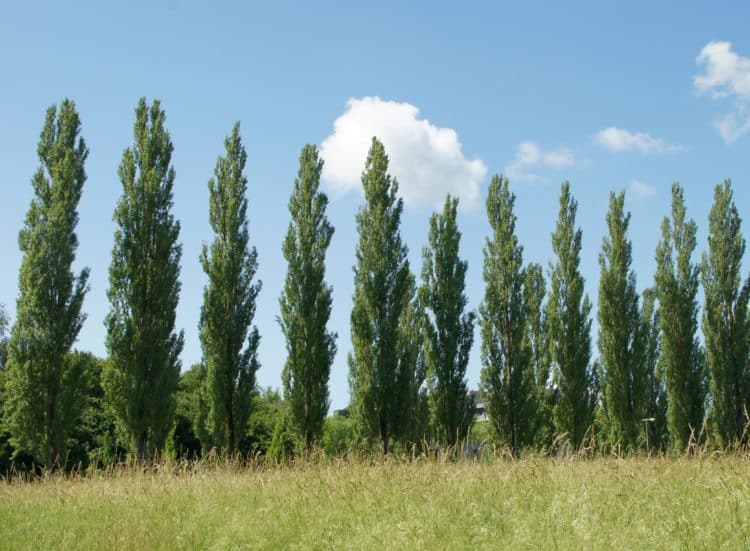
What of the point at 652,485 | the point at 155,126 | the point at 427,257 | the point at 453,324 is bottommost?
the point at 652,485

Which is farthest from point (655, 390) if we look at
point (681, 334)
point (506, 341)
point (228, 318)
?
point (228, 318)

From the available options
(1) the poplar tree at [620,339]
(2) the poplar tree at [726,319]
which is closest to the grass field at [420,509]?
(1) the poplar tree at [620,339]

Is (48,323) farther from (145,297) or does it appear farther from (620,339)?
(620,339)

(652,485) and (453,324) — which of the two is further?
(453,324)

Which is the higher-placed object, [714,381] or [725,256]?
[725,256]

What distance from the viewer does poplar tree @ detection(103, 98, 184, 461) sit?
746 inches

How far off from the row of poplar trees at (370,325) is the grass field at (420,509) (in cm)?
907

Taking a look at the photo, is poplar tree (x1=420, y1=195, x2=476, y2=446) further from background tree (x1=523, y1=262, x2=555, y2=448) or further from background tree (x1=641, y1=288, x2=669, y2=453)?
background tree (x1=641, y1=288, x2=669, y2=453)

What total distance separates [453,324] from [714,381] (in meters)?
12.4

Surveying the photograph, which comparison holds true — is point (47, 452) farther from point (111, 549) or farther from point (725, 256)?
point (725, 256)

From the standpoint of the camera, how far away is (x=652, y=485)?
6738mm

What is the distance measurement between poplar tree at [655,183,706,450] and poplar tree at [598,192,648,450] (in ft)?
3.89

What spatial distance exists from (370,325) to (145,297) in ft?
23.5

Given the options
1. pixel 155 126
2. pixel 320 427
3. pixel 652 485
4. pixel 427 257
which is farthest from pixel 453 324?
pixel 652 485
